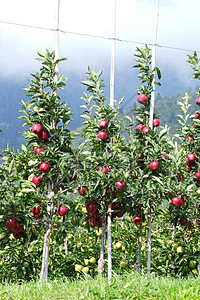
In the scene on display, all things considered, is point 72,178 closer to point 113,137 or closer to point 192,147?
point 113,137

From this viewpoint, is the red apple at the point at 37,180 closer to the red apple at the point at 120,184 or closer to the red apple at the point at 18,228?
the red apple at the point at 18,228

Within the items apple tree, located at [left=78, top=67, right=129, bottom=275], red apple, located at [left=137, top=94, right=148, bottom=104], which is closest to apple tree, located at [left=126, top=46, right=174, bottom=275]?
red apple, located at [left=137, top=94, right=148, bottom=104]

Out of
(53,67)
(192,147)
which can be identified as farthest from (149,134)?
(53,67)

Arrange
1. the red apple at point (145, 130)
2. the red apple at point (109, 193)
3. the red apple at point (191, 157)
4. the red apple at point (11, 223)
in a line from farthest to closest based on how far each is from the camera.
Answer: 1. the red apple at point (191, 157)
2. the red apple at point (145, 130)
3. the red apple at point (109, 193)
4. the red apple at point (11, 223)

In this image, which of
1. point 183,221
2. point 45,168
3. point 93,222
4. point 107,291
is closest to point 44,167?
point 45,168

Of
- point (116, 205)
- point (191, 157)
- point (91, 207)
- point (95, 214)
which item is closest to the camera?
point (91, 207)

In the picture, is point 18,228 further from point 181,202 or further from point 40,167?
point 181,202

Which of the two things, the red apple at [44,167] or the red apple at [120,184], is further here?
the red apple at [120,184]

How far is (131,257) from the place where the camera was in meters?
4.31

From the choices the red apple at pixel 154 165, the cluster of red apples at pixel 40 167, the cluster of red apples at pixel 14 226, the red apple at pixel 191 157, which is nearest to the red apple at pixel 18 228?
the cluster of red apples at pixel 14 226

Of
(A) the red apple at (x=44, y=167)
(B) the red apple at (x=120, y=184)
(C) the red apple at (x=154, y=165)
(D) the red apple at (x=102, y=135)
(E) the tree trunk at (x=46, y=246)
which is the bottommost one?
(E) the tree trunk at (x=46, y=246)

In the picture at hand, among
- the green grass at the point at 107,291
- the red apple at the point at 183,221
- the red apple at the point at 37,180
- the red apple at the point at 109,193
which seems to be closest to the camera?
the green grass at the point at 107,291

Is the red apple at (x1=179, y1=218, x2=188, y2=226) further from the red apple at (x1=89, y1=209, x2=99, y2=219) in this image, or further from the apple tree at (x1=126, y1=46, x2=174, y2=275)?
the red apple at (x1=89, y1=209, x2=99, y2=219)

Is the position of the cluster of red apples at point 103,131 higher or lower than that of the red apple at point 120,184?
higher
